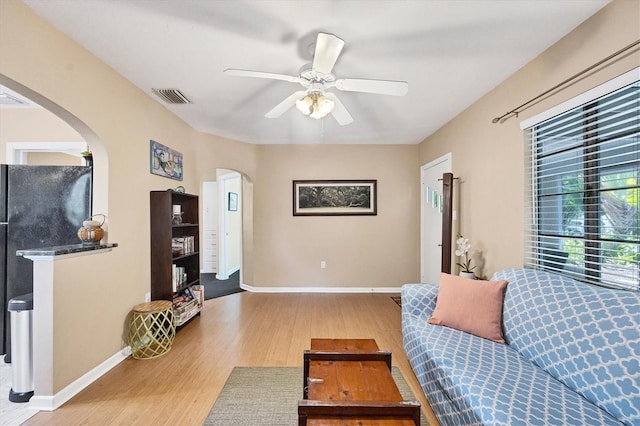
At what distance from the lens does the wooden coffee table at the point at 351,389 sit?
1199mm

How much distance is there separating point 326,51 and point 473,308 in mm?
1971

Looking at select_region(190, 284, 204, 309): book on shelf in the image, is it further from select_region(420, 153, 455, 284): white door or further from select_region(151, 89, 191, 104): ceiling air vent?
select_region(420, 153, 455, 284): white door

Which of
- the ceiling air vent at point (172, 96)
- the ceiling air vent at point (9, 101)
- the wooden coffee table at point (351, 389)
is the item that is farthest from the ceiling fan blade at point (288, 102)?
the ceiling air vent at point (9, 101)

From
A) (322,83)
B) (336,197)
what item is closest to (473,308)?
(322,83)

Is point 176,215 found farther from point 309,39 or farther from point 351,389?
point 351,389

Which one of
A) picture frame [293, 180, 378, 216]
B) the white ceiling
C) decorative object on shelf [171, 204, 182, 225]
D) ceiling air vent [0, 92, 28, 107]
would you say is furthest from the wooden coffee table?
ceiling air vent [0, 92, 28, 107]

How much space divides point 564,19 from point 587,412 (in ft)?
7.08

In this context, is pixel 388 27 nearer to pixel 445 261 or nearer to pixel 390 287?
pixel 445 261

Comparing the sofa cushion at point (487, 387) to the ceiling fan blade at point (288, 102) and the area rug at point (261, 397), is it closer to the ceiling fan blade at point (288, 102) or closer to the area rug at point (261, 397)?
the area rug at point (261, 397)

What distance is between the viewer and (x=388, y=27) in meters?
1.79

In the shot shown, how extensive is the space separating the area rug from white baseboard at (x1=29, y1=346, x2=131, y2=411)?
103cm

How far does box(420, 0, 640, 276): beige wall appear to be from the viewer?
1609 mm

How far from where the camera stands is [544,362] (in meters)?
1.55

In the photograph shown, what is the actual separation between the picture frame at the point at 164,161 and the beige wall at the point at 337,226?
4.70ft
